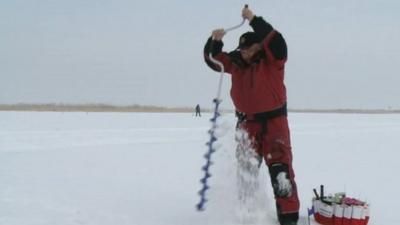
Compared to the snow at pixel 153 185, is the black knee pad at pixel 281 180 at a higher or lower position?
higher

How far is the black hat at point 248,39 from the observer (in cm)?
366

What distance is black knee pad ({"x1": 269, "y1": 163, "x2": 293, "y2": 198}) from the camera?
11.6 feet

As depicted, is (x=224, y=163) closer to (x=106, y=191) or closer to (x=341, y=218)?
(x=341, y=218)

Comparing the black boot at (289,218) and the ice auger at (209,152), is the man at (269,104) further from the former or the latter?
the ice auger at (209,152)

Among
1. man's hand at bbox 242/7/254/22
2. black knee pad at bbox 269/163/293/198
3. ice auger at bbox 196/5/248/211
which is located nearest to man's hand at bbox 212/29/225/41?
ice auger at bbox 196/5/248/211

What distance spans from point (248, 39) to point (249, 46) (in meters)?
0.06

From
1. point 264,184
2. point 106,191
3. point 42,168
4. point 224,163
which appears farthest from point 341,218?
point 42,168

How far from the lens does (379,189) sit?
5016 mm

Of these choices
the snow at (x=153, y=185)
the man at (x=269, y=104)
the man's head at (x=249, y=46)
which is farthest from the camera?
the snow at (x=153, y=185)

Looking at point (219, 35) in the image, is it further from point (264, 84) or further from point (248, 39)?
point (264, 84)

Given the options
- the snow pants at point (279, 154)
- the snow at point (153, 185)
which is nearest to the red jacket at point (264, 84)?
the snow pants at point (279, 154)

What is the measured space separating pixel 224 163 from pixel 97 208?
1.04m

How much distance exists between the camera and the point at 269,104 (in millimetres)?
3574

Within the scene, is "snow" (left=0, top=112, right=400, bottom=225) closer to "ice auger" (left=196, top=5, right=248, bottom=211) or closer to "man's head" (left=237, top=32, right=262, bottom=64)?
"ice auger" (left=196, top=5, right=248, bottom=211)
